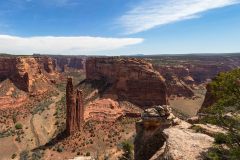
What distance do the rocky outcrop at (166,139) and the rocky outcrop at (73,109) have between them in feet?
142

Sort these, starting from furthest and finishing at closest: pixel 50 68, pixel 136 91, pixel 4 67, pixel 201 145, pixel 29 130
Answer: pixel 50 68 → pixel 4 67 → pixel 136 91 → pixel 29 130 → pixel 201 145

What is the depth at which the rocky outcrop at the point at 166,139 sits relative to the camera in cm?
2052

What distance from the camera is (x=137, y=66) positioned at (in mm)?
99500

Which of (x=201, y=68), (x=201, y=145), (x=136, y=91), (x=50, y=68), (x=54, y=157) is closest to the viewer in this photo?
(x=201, y=145)

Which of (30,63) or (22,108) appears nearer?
(22,108)

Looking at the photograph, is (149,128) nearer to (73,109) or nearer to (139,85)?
(73,109)

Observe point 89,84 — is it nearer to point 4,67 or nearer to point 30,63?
point 30,63

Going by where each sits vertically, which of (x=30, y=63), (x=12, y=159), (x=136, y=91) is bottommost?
(x=12, y=159)

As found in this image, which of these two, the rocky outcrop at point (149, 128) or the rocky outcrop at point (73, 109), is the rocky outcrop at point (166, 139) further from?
the rocky outcrop at point (73, 109)

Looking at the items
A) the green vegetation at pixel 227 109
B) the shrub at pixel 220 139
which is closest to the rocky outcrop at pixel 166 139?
the shrub at pixel 220 139

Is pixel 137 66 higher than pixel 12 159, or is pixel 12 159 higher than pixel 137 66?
pixel 137 66

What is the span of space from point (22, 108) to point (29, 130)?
17706mm

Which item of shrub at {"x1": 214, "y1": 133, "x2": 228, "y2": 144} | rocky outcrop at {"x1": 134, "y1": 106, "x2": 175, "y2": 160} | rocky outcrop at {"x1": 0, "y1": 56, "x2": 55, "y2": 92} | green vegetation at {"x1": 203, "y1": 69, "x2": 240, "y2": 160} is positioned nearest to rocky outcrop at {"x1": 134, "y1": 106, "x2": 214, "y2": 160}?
rocky outcrop at {"x1": 134, "y1": 106, "x2": 175, "y2": 160}

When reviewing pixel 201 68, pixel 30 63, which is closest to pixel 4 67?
pixel 30 63
